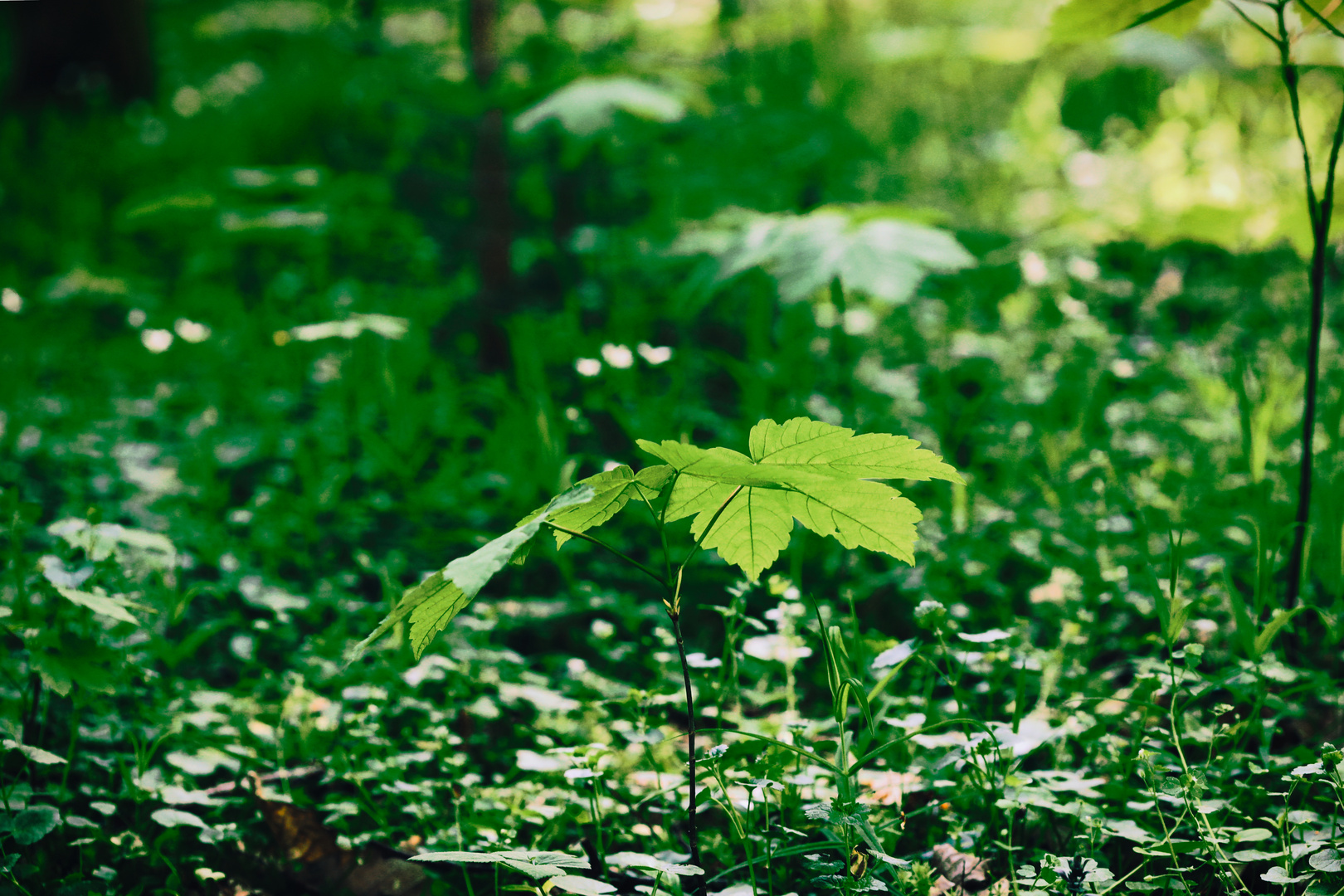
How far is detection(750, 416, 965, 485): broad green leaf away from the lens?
3.72ft

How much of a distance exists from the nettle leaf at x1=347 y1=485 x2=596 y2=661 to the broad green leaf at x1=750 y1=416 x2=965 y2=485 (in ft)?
0.80

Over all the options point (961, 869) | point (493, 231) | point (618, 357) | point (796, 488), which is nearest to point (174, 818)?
point (796, 488)

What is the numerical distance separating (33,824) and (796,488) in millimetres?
1108

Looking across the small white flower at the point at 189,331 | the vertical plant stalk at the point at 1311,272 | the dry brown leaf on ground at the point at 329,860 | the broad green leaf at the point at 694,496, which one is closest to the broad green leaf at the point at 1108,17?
the vertical plant stalk at the point at 1311,272

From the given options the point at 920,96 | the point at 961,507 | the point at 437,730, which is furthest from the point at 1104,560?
the point at 920,96

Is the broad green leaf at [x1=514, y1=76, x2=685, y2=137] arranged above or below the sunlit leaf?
above

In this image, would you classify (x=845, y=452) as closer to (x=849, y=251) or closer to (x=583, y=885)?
(x=583, y=885)

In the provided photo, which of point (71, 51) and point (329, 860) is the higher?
point (71, 51)

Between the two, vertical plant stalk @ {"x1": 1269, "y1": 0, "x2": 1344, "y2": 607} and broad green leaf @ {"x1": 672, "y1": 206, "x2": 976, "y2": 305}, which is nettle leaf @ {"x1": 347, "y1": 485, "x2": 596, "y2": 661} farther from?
vertical plant stalk @ {"x1": 1269, "y1": 0, "x2": 1344, "y2": 607}

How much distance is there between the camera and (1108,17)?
1.60m

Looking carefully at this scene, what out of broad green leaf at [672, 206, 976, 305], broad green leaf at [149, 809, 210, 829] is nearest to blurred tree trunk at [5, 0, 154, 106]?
broad green leaf at [672, 206, 976, 305]

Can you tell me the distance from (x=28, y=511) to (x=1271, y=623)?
1.98 metres

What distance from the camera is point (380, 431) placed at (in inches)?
107

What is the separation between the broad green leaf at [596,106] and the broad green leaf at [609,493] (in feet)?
4.98
